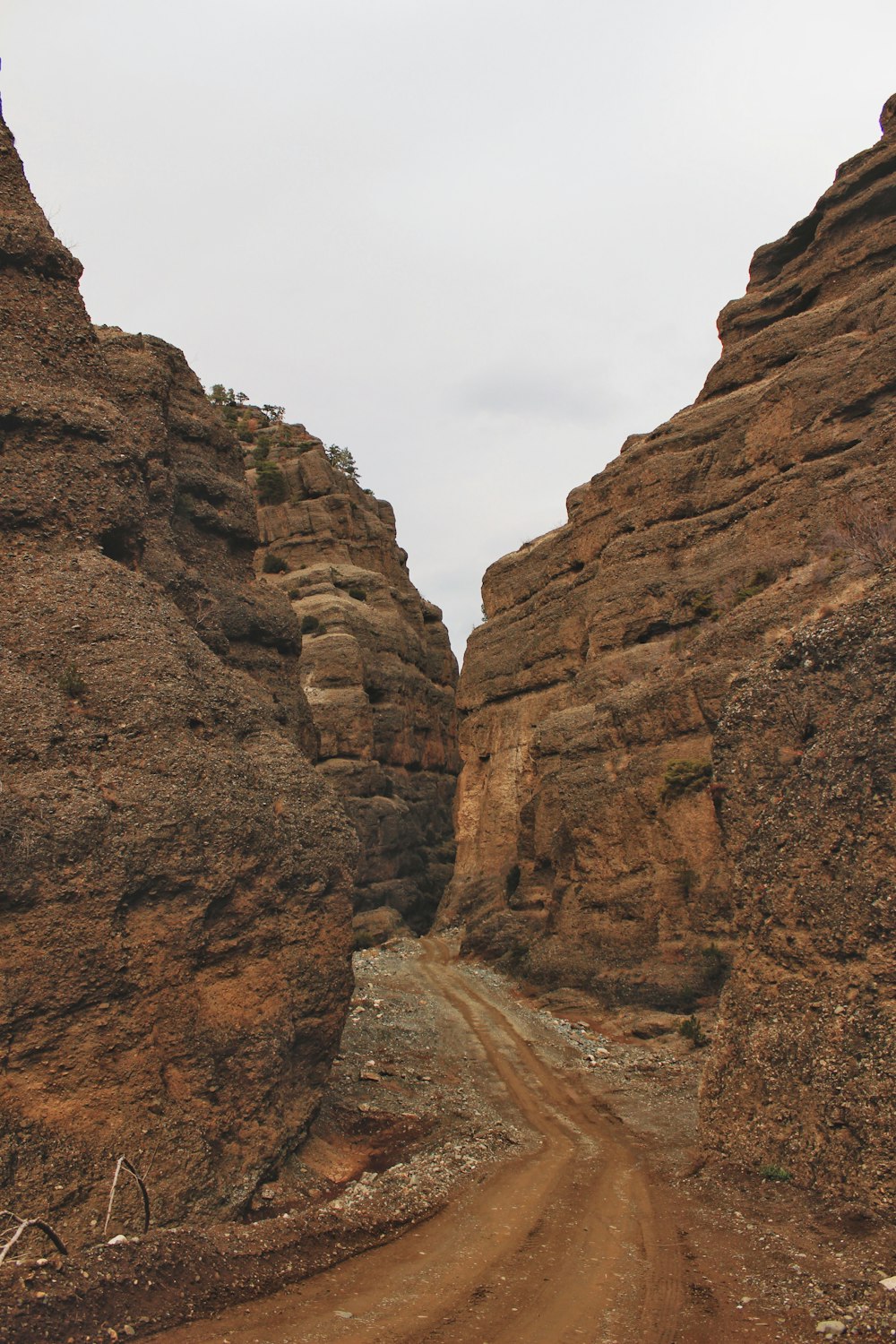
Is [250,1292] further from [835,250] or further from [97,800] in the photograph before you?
[835,250]

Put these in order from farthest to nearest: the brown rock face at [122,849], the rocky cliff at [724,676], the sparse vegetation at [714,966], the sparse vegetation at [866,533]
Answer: the sparse vegetation at [714,966]
the sparse vegetation at [866,533]
the rocky cliff at [724,676]
the brown rock face at [122,849]

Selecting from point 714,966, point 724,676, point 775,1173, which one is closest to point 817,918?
point 775,1173

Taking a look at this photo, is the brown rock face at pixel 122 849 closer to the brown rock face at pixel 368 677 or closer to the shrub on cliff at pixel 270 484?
the brown rock face at pixel 368 677

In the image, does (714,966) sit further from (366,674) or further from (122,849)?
(366,674)

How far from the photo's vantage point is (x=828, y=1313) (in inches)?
391

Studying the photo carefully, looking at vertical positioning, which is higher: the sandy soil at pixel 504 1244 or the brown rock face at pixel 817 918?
the brown rock face at pixel 817 918

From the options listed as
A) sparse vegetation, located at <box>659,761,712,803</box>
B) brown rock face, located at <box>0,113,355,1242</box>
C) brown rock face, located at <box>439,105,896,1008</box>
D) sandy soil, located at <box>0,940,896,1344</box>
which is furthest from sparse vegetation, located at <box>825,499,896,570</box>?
brown rock face, located at <box>0,113,355,1242</box>

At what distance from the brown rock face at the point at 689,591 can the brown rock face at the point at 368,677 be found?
435 inches

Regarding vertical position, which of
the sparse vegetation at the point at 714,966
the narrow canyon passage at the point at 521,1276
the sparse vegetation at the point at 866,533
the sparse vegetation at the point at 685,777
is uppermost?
the sparse vegetation at the point at 866,533

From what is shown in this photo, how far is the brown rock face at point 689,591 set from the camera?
27.8 m

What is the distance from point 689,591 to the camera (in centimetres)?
3275

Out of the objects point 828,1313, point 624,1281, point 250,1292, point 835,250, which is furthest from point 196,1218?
point 835,250

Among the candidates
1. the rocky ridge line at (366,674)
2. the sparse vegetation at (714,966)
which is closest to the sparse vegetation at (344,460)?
the rocky ridge line at (366,674)

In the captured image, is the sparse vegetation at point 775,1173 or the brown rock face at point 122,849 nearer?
the brown rock face at point 122,849
